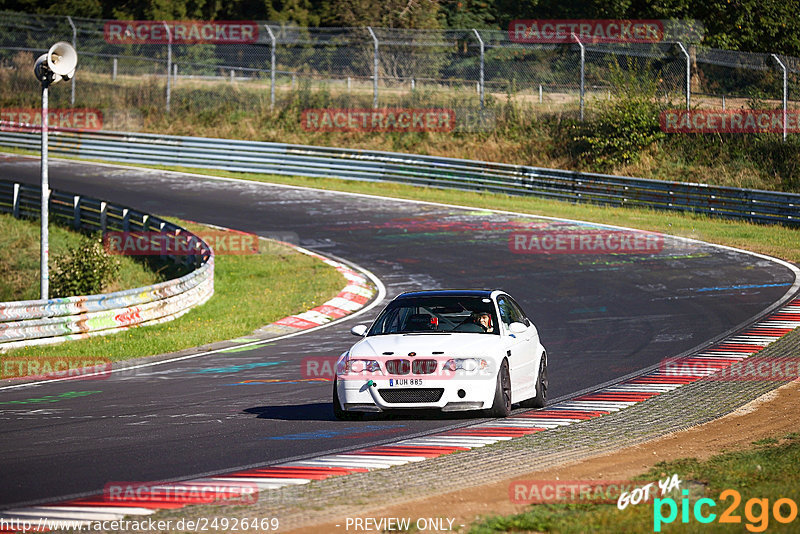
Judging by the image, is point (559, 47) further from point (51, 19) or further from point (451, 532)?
point (451, 532)

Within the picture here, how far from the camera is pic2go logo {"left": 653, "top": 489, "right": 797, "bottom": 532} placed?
642 centimetres

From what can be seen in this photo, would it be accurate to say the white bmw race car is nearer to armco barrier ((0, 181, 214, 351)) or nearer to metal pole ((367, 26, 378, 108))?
armco barrier ((0, 181, 214, 351))

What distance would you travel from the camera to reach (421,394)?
10195 mm

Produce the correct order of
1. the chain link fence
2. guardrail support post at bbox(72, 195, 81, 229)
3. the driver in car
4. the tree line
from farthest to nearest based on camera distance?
the tree line → the chain link fence → guardrail support post at bbox(72, 195, 81, 229) → the driver in car

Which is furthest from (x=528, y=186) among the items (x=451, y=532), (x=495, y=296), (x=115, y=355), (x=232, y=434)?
(x=451, y=532)

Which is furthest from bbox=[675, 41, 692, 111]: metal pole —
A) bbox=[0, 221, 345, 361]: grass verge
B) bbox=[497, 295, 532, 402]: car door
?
bbox=[497, 295, 532, 402]: car door

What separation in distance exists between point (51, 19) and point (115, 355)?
3520 centimetres

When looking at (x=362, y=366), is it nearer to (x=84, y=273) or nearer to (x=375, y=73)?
(x=84, y=273)

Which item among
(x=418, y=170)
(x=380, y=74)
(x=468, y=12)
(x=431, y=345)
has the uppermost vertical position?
(x=468, y=12)

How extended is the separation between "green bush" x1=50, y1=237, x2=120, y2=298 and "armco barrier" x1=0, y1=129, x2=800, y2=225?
15.2 meters

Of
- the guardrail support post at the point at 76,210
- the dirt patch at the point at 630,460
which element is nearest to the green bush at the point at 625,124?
the guardrail support post at the point at 76,210

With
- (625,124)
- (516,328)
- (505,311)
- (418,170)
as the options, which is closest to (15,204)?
(418,170)

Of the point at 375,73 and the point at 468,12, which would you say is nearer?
the point at 375,73

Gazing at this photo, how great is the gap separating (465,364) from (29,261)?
2066 centimetres
